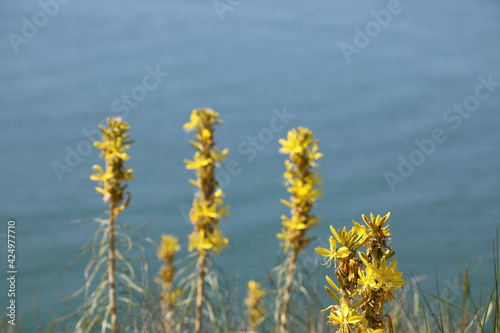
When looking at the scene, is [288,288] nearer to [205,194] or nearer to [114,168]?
[205,194]

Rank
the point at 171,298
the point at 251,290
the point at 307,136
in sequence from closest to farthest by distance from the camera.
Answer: the point at 307,136 → the point at 171,298 → the point at 251,290

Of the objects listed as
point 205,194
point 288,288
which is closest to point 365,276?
point 205,194

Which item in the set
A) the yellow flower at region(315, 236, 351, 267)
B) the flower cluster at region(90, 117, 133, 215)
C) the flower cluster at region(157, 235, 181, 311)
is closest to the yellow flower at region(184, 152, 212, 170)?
the flower cluster at region(90, 117, 133, 215)

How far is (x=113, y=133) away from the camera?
2.46 m

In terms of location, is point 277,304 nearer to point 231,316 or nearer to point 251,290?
Result: point 231,316

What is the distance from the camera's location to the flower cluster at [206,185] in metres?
2.50

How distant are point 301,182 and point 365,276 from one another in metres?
1.42

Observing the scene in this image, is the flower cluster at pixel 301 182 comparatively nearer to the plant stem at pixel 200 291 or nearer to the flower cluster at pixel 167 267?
the plant stem at pixel 200 291

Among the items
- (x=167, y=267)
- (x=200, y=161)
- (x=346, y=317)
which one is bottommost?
(x=346, y=317)

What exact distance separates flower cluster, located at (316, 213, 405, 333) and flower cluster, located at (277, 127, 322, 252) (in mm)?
1379

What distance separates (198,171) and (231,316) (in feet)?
2.44

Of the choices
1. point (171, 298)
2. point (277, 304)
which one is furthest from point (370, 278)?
point (171, 298)

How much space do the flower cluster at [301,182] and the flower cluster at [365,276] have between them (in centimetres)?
138

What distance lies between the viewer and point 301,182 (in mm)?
2652
